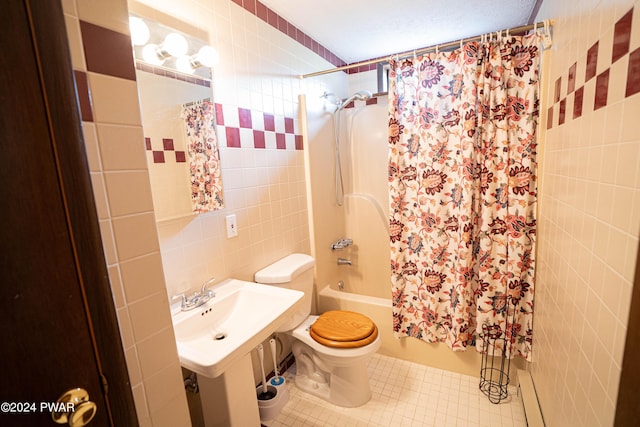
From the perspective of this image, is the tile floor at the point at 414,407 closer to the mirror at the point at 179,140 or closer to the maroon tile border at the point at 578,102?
the mirror at the point at 179,140

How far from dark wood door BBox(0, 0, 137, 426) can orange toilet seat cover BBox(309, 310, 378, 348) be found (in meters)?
1.20

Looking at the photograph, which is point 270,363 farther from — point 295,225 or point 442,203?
point 442,203

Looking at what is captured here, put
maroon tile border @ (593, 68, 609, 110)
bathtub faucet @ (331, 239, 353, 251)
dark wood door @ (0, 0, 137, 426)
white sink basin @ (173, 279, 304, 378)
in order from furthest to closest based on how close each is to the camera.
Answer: bathtub faucet @ (331, 239, 353, 251)
white sink basin @ (173, 279, 304, 378)
maroon tile border @ (593, 68, 609, 110)
dark wood door @ (0, 0, 137, 426)

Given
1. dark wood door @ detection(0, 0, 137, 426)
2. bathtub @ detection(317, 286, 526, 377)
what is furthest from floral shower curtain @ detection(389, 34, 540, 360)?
dark wood door @ detection(0, 0, 137, 426)

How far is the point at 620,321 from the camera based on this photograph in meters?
0.70

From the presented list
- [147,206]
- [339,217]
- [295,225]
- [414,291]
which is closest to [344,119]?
[339,217]

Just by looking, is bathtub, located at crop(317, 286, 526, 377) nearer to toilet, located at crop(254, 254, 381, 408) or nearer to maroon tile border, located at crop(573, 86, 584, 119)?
toilet, located at crop(254, 254, 381, 408)

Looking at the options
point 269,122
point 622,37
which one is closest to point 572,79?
point 622,37

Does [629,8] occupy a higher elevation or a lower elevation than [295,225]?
higher

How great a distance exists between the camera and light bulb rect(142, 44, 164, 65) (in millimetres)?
1143

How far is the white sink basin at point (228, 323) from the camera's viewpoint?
3.12ft

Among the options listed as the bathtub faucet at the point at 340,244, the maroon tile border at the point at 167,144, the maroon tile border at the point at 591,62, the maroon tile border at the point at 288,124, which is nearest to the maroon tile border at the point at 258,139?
the maroon tile border at the point at 288,124

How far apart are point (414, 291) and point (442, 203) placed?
0.63 m

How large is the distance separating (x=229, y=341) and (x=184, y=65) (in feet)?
3.95
